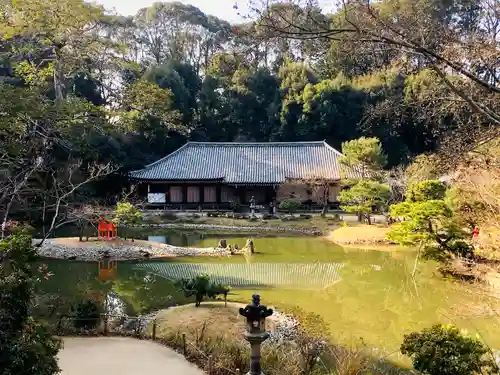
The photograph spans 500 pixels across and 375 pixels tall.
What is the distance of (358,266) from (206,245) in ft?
21.6

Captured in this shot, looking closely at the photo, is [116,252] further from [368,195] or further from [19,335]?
[19,335]

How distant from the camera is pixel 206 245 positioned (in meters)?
19.2

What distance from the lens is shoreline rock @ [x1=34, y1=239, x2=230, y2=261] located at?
1645 cm

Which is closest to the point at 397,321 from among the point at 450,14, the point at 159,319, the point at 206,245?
the point at 159,319

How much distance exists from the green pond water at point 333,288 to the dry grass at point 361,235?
49.5 inches

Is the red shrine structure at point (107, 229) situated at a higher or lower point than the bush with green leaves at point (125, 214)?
lower

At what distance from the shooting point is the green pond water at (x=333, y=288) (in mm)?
9875

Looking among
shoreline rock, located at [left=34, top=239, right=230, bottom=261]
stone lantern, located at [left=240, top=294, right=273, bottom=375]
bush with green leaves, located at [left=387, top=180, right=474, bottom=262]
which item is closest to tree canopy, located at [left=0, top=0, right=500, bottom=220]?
shoreline rock, located at [left=34, top=239, right=230, bottom=261]

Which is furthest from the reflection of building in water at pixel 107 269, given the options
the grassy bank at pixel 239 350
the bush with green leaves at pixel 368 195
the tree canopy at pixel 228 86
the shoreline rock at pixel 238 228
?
the bush with green leaves at pixel 368 195

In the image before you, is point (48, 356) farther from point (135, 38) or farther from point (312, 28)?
point (135, 38)

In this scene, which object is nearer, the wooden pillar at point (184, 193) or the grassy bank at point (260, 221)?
→ the grassy bank at point (260, 221)

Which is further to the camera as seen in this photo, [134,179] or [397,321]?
[134,179]

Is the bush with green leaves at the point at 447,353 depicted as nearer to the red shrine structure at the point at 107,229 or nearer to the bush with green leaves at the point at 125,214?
the bush with green leaves at the point at 125,214

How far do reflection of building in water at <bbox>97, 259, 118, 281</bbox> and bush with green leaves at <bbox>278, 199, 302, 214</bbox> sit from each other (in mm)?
12360
